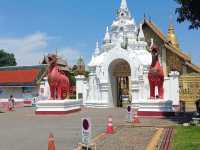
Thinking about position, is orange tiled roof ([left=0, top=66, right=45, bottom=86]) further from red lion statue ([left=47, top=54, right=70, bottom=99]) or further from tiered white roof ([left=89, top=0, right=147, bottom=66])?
red lion statue ([left=47, top=54, right=70, bottom=99])

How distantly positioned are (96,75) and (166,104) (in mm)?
12890

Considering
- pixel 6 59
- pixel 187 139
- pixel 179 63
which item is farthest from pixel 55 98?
pixel 6 59

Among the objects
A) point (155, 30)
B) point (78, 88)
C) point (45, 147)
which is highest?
point (155, 30)

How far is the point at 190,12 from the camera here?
15234 millimetres

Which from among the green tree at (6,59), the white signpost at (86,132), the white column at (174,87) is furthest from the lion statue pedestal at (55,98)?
the green tree at (6,59)

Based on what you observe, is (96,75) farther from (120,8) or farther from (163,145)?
(163,145)

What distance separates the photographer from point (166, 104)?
2214cm

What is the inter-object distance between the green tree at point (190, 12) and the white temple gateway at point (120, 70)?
14028mm

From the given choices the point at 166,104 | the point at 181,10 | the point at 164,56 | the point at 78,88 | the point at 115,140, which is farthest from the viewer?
the point at 164,56

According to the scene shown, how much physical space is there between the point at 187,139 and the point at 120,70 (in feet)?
75.7

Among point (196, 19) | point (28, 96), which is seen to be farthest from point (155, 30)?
point (196, 19)

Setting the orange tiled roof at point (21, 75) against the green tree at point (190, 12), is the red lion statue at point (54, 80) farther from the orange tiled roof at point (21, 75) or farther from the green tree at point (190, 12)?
the orange tiled roof at point (21, 75)

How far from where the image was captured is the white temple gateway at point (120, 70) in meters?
31.9

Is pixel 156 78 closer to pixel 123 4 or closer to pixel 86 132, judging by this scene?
pixel 86 132
